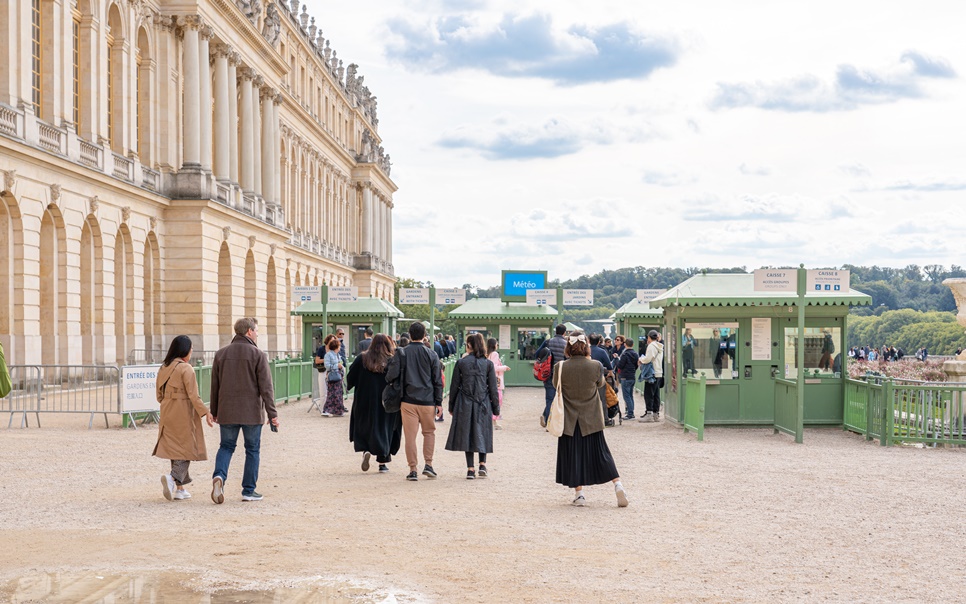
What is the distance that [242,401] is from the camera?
11.7 meters

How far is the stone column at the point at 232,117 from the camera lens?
165 feet

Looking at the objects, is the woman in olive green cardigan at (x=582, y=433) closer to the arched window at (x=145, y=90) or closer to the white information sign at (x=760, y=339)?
the white information sign at (x=760, y=339)

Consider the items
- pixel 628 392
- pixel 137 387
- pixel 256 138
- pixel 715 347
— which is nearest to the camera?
pixel 715 347

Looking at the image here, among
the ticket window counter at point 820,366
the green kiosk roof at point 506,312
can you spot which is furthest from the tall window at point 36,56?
the ticket window counter at point 820,366

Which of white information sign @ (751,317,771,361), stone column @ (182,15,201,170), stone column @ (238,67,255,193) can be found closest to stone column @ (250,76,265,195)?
stone column @ (238,67,255,193)

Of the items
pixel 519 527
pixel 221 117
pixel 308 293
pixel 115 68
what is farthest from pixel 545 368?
pixel 221 117

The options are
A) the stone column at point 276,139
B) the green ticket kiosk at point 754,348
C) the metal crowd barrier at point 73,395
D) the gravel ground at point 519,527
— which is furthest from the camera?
the stone column at point 276,139

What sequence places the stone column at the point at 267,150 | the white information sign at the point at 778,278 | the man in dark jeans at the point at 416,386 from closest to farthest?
the man in dark jeans at the point at 416,386 → the white information sign at the point at 778,278 → the stone column at the point at 267,150

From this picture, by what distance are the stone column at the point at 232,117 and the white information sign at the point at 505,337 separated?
16.8 metres

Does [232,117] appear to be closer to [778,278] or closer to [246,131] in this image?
[246,131]

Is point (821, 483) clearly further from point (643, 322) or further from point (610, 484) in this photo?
point (643, 322)

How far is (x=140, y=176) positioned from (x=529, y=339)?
48.1 feet

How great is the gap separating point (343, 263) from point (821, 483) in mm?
80285

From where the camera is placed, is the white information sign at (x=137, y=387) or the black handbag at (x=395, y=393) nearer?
the black handbag at (x=395, y=393)
